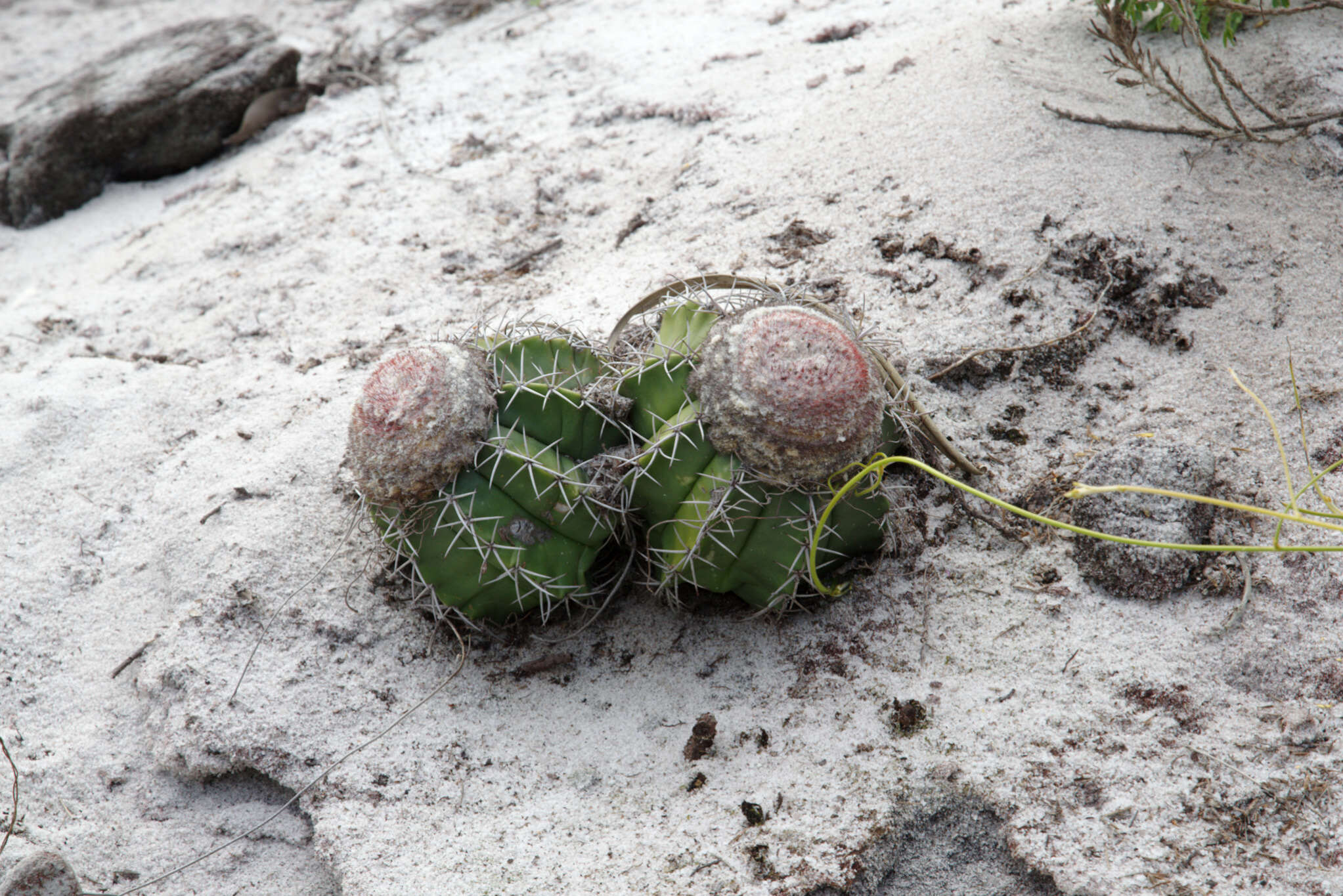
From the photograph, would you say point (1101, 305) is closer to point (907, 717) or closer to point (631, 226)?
point (907, 717)

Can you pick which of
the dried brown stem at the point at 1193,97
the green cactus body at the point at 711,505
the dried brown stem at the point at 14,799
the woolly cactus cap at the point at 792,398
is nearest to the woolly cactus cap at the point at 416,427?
the green cactus body at the point at 711,505

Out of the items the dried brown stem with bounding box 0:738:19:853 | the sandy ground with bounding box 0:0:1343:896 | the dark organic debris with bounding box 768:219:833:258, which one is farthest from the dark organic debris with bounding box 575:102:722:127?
the dried brown stem with bounding box 0:738:19:853

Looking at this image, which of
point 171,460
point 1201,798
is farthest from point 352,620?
point 1201,798

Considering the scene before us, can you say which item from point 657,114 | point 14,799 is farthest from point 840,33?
point 14,799

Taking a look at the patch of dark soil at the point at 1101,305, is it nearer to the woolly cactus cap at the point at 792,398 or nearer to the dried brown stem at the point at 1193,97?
the dried brown stem at the point at 1193,97

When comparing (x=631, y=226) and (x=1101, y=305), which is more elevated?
(x=631, y=226)

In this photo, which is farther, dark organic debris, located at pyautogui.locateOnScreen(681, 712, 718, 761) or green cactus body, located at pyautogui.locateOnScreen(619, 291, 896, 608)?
dark organic debris, located at pyautogui.locateOnScreen(681, 712, 718, 761)

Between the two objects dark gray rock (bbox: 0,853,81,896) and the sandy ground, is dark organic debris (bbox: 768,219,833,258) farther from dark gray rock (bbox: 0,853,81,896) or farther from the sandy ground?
dark gray rock (bbox: 0,853,81,896)
